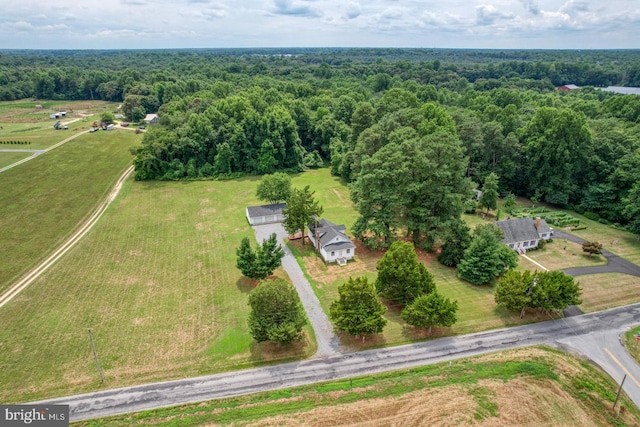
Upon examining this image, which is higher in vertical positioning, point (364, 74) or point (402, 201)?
point (364, 74)

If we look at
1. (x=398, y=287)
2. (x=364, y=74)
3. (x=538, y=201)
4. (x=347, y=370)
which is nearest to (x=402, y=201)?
(x=398, y=287)

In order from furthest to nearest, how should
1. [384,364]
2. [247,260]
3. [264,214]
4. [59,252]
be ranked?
[264,214]
[59,252]
[247,260]
[384,364]

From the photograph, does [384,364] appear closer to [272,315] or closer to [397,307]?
[397,307]

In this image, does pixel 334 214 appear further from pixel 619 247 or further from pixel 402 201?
pixel 619 247

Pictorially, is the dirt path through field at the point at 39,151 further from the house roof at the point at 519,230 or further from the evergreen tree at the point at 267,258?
the house roof at the point at 519,230

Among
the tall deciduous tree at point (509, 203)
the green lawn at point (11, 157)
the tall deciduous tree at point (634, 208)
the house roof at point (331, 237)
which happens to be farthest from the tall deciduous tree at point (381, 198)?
the green lawn at point (11, 157)

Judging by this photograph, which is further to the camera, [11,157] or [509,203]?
[11,157]

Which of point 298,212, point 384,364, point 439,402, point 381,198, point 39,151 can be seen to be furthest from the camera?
point 39,151

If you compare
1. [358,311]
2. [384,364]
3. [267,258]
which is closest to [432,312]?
[384,364]
